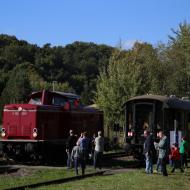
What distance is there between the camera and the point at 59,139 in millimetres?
A: 27250

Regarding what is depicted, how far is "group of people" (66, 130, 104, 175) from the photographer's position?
22.8 m

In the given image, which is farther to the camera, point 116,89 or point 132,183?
point 116,89

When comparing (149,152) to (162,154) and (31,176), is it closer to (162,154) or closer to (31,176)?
(162,154)

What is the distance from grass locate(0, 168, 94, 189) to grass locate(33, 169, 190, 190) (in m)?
1.40

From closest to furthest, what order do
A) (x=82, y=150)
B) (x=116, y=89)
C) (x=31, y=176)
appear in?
(x=31, y=176), (x=82, y=150), (x=116, y=89)

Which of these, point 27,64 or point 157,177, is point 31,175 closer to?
point 157,177

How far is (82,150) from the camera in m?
22.9

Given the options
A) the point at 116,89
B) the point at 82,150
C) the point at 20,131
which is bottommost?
the point at 82,150

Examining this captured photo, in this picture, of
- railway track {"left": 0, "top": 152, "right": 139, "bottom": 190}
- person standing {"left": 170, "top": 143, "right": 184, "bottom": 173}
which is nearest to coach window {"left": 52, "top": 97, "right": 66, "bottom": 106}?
railway track {"left": 0, "top": 152, "right": 139, "bottom": 190}

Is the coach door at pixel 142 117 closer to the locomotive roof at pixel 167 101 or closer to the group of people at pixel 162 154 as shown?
the locomotive roof at pixel 167 101

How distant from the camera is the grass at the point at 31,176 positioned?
1879 centimetres

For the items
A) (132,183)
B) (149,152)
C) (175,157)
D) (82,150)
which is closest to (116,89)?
(175,157)

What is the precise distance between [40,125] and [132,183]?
27.1ft

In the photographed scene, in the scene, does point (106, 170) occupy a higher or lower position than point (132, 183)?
higher
